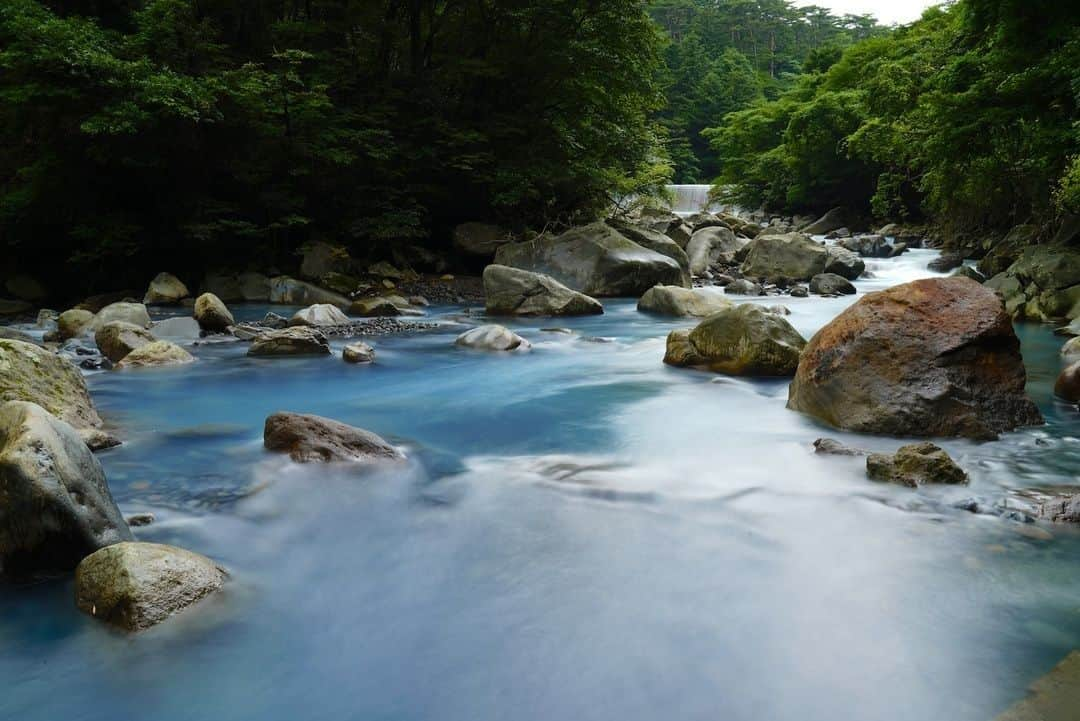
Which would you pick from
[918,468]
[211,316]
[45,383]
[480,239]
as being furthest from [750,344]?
[480,239]

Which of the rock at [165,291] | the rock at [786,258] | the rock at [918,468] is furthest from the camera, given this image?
the rock at [786,258]

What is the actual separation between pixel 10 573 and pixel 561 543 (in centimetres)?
245

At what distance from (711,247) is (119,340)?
1551cm

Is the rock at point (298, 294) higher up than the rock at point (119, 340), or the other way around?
the rock at point (298, 294)

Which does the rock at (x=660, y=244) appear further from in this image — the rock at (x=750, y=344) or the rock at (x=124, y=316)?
the rock at (x=124, y=316)

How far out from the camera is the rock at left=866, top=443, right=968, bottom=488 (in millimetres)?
4445

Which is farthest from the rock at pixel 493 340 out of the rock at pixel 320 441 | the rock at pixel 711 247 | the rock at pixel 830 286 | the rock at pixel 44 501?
the rock at pixel 711 247

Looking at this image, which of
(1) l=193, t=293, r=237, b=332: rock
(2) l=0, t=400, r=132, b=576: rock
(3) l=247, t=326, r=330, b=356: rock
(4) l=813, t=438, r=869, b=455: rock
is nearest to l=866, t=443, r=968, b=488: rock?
(4) l=813, t=438, r=869, b=455: rock

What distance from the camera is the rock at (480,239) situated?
56.7ft

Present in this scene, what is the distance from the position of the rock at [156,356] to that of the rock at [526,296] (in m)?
5.15

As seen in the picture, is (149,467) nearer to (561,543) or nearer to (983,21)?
(561,543)

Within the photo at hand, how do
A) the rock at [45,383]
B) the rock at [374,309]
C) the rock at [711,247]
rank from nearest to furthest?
Answer: the rock at [45,383], the rock at [374,309], the rock at [711,247]

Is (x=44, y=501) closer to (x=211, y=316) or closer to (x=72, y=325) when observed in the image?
(x=211, y=316)

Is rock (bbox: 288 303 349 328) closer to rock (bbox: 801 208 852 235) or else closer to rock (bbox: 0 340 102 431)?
rock (bbox: 0 340 102 431)
